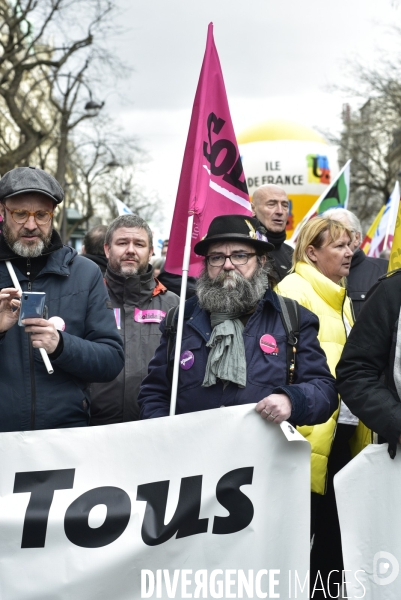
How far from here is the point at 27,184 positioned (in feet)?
12.3

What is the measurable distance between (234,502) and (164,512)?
29cm

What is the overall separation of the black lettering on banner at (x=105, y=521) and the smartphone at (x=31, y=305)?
2.59 feet

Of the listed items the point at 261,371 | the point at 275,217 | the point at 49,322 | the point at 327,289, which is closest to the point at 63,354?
the point at 49,322

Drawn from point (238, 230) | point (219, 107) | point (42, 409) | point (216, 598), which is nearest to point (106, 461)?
point (42, 409)

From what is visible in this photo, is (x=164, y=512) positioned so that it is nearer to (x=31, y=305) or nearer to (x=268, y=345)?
(x=268, y=345)

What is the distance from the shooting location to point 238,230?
153 inches

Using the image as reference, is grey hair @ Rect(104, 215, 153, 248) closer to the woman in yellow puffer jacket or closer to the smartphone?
the woman in yellow puffer jacket

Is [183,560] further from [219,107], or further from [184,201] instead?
[219,107]

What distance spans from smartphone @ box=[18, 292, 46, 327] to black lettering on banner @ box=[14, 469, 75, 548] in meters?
0.68

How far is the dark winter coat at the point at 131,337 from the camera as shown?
4820 millimetres

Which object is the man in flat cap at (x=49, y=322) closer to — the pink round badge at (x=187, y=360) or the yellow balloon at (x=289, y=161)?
the pink round badge at (x=187, y=360)

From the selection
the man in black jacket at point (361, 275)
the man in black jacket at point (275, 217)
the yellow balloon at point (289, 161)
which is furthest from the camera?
the yellow balloon at point (289, 161)

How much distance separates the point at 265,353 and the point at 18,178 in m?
1.32

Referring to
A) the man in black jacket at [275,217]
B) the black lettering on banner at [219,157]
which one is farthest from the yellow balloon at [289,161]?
the black lettering on banner at [219,157]
